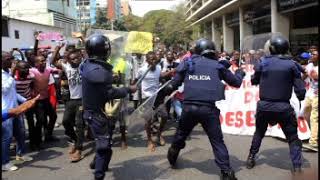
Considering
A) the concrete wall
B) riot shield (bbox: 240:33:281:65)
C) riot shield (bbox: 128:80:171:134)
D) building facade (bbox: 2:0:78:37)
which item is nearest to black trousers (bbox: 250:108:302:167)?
riot shield (bbox: 128:80:171:134)

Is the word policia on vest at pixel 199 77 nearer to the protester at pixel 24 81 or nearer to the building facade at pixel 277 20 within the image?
the protester at pixel 24 81

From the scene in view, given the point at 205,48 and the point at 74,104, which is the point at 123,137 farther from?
the point at 205,48

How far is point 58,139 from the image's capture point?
8.65 meters

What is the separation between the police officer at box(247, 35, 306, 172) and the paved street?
1.32ft

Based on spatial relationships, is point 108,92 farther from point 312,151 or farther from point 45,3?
point 45,3

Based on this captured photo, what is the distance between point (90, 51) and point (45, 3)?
42.1 metres

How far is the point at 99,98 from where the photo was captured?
5.33 meters

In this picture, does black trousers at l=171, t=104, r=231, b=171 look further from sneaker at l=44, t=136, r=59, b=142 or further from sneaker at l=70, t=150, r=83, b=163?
sneaker at l=44, t=136, r=59, b=142

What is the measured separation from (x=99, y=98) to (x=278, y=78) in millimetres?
2199

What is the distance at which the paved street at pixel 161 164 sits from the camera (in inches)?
237

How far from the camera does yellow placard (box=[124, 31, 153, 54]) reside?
9.23 meters

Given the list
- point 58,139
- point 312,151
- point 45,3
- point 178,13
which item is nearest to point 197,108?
point 312,151

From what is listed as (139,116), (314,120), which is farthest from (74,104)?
(314,120)

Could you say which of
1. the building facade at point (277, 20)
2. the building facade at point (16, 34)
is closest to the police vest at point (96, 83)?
the building facade at point (277, 20)
